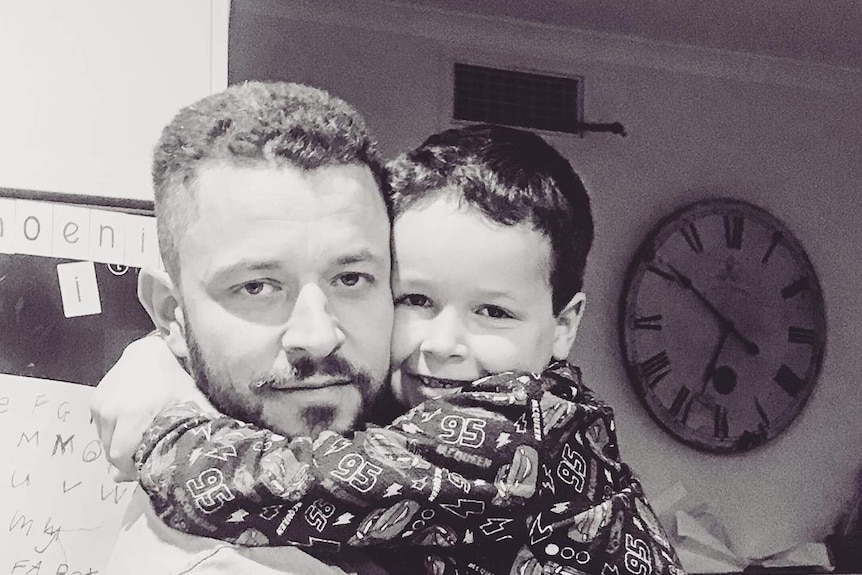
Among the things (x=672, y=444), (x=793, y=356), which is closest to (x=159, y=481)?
(x=672, y=444)

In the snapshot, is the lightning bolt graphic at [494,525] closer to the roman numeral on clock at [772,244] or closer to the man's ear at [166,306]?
the man's ear at [166,306]

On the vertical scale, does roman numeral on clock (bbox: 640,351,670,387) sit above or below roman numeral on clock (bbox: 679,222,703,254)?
below

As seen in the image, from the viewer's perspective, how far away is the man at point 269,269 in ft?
2.05

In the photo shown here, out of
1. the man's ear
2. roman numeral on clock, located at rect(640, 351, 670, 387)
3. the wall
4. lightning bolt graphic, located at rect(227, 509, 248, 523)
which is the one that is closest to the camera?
lightning bolt graphic, located at rect(227, 509, 248, 523)

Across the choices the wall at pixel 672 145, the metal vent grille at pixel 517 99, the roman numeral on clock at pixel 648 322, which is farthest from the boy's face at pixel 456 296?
the roman numeral on clock at pixel 648 322

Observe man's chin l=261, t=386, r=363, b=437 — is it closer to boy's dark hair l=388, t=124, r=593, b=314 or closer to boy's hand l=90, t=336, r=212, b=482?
boy's hand l=90, t=336, r=212, b=482

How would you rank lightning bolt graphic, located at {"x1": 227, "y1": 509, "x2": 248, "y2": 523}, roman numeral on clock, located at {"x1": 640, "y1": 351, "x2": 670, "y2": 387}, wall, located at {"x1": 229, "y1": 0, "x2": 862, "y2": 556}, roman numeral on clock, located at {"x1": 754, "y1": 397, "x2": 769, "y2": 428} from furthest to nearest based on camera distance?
roman numeral on clock, located at {"x1": 754, "y1": 397, "x2": 769, "y2": 428} < roman numeral on clock, located at {"x1": 640, "y1": 351, "x2": 670, "y2": 387} < wall, located at {"x1": 229, "y1": 0, "x2": 862, "y2": 556} < lightning bolt graphic, located at {"x1": 227, "y1": 509, "x2": 248, "y2": 523}

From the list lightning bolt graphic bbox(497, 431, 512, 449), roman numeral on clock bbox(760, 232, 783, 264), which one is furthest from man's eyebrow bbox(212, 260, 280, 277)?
roman numeral on clock bbox(760, 232, 783, 264)

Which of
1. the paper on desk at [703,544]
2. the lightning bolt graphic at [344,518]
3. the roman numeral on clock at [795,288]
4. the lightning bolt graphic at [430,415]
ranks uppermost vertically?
the lightning bolt graphic at [430,415]

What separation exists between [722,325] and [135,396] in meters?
2.04

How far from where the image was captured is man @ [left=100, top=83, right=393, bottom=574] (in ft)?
2.05

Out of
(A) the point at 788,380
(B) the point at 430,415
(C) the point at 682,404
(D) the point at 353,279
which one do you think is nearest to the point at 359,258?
(D) the point at 353,279

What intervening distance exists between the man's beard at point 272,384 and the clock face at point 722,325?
1786mm

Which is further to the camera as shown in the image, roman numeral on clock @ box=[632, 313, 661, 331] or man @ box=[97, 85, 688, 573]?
roman numeral on clock @ box=[632, 313, 661, 331]
